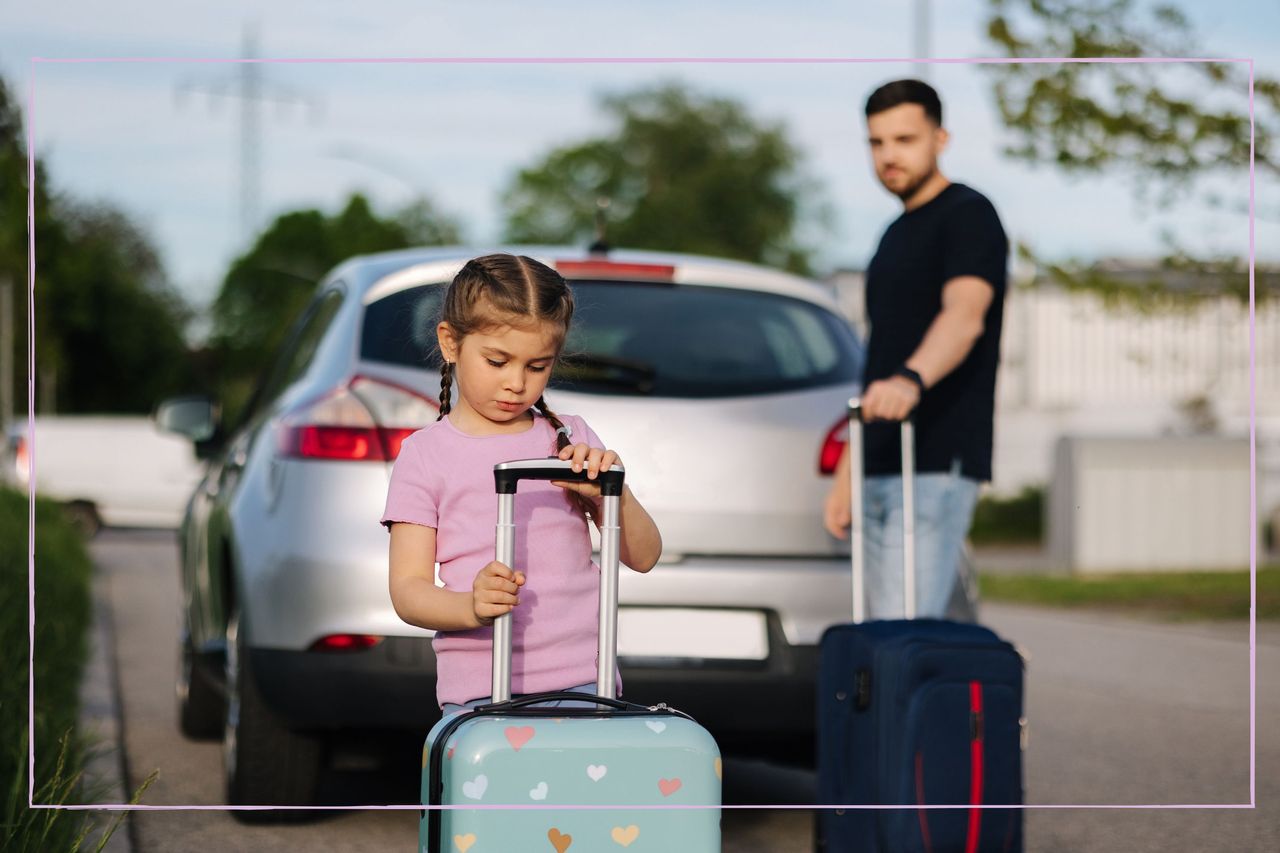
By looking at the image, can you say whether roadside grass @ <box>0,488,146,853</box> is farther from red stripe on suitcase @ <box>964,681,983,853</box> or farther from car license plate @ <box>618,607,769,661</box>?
red stripe on suitcase @ <box>964,681,983,853</box>

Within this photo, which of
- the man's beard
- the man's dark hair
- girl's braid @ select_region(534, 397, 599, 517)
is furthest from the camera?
the man's beard

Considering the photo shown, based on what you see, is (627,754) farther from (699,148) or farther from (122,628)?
(699,148)

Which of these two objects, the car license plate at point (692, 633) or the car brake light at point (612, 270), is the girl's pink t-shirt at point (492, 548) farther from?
the car brake light at point (612, 270)

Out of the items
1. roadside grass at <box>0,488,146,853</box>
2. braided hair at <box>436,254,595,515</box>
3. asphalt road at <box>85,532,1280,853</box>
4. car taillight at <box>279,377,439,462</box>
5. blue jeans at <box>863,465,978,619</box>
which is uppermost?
braided hair at <box>436,254,595,515</box>

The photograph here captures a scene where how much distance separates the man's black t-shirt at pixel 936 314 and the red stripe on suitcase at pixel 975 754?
744mm

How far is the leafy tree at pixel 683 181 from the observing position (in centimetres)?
5278

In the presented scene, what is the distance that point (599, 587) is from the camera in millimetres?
2932

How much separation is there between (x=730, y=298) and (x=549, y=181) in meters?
50.0

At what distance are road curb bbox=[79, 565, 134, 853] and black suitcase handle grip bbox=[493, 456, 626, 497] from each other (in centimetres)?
207

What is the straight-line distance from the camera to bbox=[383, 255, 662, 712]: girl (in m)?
2.84

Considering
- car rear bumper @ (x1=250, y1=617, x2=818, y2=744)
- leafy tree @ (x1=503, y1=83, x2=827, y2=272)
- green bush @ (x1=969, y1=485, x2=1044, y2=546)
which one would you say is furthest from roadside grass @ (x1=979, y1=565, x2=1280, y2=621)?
leafy tree @ (x1=503, y1=83, x2=827, y2=272)

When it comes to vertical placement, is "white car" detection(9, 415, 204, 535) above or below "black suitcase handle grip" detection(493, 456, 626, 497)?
below

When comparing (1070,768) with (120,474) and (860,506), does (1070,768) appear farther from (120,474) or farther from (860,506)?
(120,474)

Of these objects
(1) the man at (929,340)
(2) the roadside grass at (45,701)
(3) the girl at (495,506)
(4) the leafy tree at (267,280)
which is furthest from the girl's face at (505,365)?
(4) the leafy tree at (267,280)
